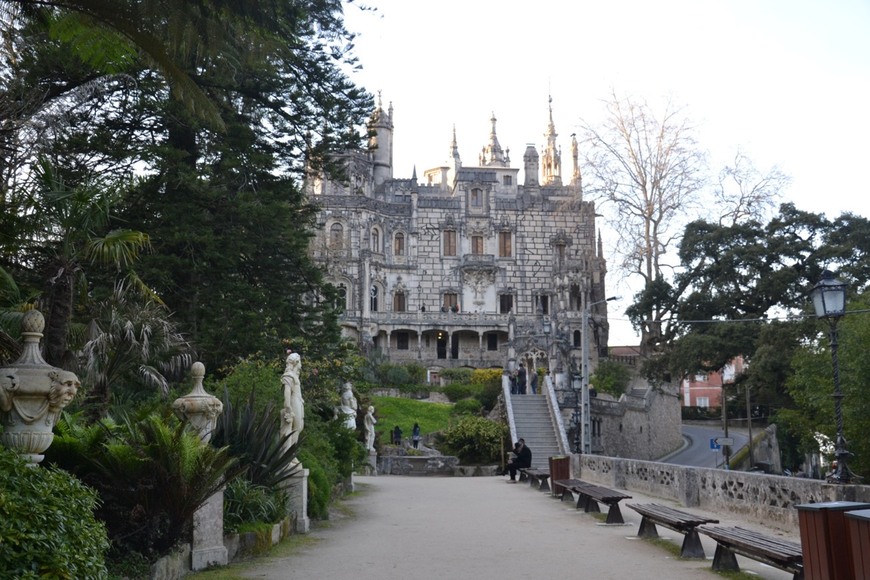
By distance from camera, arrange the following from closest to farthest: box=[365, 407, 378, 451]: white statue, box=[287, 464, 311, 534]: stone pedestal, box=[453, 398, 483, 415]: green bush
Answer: box=[287, 464, 311, 534]: stone pedestal < box=[365, 407, 378, 451]: white statue < box=[453, 398, 483, 415]: green bush

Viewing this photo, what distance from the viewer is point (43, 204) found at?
10258 mm

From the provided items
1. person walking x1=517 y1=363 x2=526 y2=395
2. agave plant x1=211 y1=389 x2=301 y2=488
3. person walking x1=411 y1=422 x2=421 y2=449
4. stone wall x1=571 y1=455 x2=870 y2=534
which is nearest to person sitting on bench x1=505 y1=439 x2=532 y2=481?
stone wall x1=571 y1=455 x2=870 y2=534

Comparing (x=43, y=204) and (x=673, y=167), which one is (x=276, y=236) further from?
(x=673, y=167)

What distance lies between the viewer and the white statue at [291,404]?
13.1 metres

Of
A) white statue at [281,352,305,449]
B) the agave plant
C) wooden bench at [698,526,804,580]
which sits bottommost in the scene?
→ wooden bench at [698,526,804,580]

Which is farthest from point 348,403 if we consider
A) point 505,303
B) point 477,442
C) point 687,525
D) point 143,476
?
point 505,303

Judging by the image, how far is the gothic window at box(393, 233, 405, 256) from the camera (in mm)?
61750

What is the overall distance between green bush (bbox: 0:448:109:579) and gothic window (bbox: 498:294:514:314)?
55803 mm

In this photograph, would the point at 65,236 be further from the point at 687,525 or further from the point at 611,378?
the point at 611,378

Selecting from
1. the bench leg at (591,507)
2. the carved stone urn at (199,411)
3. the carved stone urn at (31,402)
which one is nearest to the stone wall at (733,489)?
the bench leg at (591,507)

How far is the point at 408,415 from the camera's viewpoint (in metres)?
40.9

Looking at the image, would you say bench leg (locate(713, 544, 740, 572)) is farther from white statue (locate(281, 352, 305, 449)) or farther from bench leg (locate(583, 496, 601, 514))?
bench leg (locate(583, 496, 601, 514))

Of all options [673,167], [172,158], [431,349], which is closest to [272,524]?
[172,158]

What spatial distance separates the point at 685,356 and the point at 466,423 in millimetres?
10223
